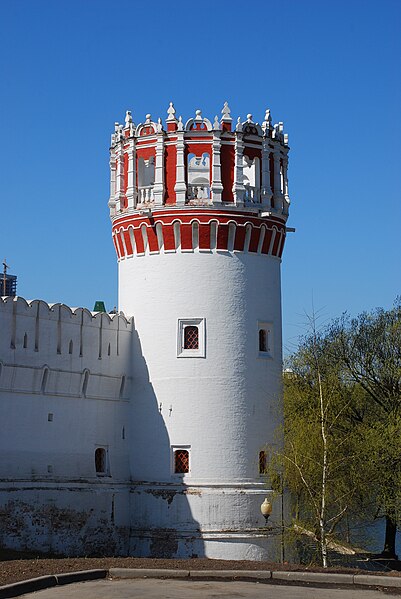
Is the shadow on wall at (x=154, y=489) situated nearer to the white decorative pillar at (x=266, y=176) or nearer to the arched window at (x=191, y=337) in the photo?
the arched window at (x=191, y=337)

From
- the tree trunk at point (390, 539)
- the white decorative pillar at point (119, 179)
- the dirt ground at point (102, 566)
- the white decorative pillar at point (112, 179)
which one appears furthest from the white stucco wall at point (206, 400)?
the dirt ground at point (102, 566)

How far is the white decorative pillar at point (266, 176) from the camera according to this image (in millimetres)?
31000

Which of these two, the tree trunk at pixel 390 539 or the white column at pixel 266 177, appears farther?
the tree trunk at pixel 390 539

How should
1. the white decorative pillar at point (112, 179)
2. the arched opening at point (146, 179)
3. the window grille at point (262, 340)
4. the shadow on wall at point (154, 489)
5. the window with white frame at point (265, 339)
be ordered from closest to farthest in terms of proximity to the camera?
the shadow on wall at point (154, 489) < the window with white frame at point (265, 339) < the window grille at point (262, 340) < the arched opening at point (146, 179) < the white decorative pillar at point (112, 179)

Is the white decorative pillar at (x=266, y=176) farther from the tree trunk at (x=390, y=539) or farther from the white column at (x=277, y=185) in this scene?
the tree trunk at (x=390, y=539)

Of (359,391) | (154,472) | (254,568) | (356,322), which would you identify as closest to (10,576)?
(254,568)

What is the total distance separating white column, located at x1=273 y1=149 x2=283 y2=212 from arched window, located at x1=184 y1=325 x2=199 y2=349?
491cm

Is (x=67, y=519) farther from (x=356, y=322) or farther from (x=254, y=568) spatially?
(x=356, y=322)

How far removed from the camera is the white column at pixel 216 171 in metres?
30.1

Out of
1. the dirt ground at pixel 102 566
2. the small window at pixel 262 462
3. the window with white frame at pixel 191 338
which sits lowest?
the dirt ground at pixel 102 566

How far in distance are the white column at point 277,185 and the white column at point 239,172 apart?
61.2 inches

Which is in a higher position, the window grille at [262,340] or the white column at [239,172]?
the white column at [239,172]

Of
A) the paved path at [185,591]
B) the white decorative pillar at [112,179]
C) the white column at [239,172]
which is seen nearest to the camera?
the paved path at [185,591]

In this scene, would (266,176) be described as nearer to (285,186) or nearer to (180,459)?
(285,186)
